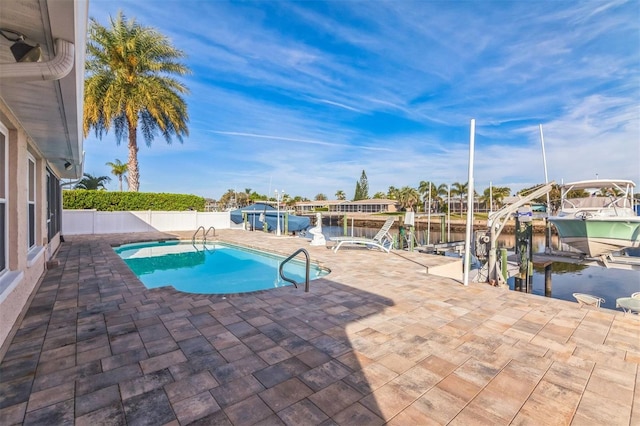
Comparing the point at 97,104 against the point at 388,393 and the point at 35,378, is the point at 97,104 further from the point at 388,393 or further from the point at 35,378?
the point at 388,393

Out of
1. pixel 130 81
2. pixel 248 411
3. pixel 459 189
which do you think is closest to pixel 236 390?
pixel 248 411

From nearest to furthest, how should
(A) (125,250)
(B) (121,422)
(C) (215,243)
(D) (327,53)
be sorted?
(B) (121,422) → (A) (125,250) → (C) (215,243) → (D) (327,53)

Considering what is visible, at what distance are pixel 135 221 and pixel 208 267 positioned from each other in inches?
344

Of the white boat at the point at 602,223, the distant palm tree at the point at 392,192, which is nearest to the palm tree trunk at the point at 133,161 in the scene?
the white boat at the point at 602,223

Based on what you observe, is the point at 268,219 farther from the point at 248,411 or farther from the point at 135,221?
the point at 248,411

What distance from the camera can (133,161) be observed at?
1638cm

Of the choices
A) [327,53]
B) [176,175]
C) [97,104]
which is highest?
[327,53]

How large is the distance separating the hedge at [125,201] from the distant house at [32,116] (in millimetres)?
10198

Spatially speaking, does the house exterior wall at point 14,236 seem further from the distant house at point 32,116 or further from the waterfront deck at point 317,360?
the waterfront deck at point 317,360

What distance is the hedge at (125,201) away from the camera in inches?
569

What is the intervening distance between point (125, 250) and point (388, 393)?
12.0 metres

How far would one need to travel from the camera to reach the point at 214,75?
15180 mm

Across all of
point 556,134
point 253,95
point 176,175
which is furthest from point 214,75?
point 556,134

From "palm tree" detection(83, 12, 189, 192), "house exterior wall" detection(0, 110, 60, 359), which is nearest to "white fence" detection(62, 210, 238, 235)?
"palm tree" detection(83, 12, 189, 192)
